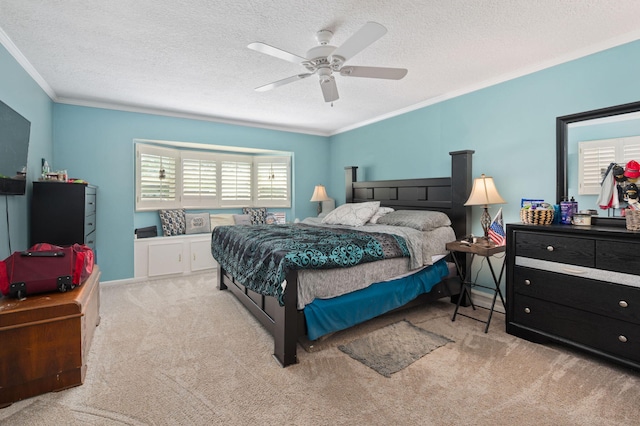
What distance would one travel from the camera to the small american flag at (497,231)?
9.79 feet

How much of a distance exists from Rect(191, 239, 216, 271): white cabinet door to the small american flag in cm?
410

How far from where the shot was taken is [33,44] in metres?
2.57

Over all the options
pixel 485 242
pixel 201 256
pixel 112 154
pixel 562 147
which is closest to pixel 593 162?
pixel 562 147

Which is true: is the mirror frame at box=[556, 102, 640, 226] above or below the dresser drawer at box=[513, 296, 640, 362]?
above

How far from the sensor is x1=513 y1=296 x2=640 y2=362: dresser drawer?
6.61ft

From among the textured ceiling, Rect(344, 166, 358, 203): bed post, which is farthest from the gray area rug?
Rect(344, 166, 358, 203): bed post

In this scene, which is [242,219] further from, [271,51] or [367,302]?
[271,51]

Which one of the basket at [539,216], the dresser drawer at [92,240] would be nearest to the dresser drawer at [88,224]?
the dresser drawer at [92,240]

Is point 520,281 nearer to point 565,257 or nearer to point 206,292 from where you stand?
point 565,257

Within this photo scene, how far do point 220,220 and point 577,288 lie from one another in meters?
4.95

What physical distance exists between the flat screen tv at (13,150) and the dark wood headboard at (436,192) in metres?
4.07

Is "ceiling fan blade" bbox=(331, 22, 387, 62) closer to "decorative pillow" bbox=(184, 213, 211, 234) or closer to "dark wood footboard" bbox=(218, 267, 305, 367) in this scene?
"dark wood footboard" bbox=(218, 267, 305, 367)

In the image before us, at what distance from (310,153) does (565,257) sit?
447 centimetres

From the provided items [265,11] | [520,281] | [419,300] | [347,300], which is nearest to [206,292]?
[347,300]
